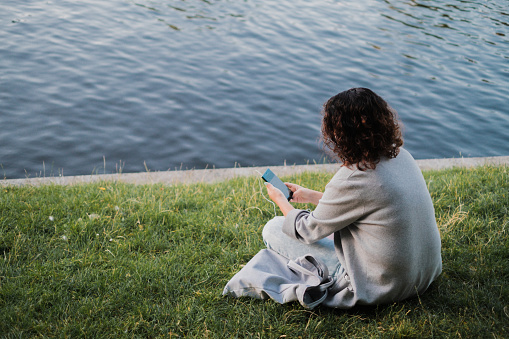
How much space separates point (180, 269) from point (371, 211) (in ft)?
5.00

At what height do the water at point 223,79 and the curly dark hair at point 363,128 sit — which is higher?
the curly dark hair at point 363,128

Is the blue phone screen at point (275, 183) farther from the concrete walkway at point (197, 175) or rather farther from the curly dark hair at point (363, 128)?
the concrete walkway at point (197, 175)

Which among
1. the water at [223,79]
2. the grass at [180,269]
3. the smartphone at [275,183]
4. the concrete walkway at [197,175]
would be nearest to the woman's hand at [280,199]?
the smartphone at [275,183]

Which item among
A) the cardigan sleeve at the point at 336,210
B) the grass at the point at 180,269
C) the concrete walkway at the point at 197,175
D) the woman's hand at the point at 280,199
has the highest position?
the cardigan sleeve at the point at 336,210

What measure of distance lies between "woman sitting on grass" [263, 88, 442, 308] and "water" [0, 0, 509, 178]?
14.8 feet

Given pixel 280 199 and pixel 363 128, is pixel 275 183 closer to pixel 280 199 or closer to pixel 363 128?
pixel 280 199

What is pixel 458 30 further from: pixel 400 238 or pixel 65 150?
pixel 400 238

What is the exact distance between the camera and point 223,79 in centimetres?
1005

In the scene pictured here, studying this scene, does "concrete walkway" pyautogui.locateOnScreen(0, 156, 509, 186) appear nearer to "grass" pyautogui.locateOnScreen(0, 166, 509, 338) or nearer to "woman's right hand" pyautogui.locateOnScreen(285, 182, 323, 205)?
"grass" pyautogui.locateOnScreen(0, 166, 509, 338)

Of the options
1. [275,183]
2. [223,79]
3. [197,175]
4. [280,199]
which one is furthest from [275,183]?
[223,79]

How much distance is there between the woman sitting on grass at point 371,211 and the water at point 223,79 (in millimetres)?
4515

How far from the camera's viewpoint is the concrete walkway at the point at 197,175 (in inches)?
211

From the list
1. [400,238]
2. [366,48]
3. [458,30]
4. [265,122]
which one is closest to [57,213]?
[400,238]

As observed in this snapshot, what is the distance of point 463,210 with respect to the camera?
176 inches
